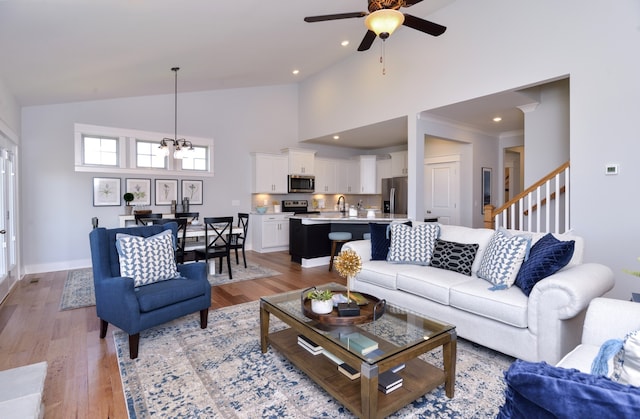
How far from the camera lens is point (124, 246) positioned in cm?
281

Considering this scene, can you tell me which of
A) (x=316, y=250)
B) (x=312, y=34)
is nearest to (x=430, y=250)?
(x=316, y=250)

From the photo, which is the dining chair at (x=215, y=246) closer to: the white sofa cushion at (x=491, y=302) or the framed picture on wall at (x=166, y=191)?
the framed picture on wall at (x=166, y=191)

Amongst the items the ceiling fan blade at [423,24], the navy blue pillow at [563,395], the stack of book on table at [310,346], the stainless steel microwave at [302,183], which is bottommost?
the stack of book on table at [310,346]

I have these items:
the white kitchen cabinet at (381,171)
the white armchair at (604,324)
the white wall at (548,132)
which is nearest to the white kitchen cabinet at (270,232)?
the white kitchen cabinet at (381,171)

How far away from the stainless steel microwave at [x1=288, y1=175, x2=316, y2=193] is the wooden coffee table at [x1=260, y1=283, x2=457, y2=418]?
565cm

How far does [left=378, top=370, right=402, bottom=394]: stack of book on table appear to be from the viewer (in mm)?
1844

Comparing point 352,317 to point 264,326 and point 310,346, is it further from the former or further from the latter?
point 264,326

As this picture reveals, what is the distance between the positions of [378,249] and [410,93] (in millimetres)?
2938

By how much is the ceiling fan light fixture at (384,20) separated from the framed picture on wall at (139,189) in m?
5.34

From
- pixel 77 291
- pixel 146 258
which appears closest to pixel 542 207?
pixel 146 258

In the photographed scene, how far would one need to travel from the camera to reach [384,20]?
247cm

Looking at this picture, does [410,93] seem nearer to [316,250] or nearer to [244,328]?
[316,250]

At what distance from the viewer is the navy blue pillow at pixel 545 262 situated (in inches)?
93.7

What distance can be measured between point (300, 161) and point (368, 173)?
198cm
